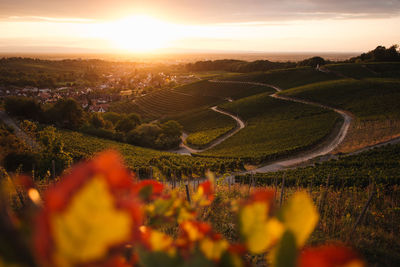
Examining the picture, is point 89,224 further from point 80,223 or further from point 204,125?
point 204,125

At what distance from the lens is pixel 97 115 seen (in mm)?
49094

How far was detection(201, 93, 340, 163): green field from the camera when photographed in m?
30.5

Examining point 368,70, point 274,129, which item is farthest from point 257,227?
point 368,70

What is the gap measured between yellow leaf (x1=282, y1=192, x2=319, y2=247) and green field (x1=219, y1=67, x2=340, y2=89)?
67659mm

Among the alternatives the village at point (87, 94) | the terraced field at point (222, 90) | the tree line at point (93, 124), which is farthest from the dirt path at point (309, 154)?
the village at point (87, 94)

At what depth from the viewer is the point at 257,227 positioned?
77 centimetres

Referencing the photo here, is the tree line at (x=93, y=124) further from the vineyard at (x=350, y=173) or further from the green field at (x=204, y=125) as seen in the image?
the vineyard at (x=350, y=173)

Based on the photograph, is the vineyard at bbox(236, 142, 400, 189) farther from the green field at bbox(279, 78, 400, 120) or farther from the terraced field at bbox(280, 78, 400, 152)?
the green field at bbox(279, 78, 400, 120)

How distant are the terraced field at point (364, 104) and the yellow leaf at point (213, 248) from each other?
30268mm

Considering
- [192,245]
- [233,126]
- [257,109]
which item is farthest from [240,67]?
[192,245]

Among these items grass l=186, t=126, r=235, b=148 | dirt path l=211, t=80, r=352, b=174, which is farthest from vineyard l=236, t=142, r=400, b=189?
grass l=186, t=126, r=235, b=148

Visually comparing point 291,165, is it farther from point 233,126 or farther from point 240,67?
point 240,67

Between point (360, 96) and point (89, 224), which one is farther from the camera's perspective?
point (360, 96)

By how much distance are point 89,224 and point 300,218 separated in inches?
21.3
